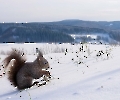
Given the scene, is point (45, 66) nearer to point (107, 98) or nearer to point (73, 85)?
point (73, 85)

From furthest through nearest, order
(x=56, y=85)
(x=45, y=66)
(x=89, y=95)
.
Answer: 1. (x=45, y=66)
2. (x=56, y=85)
3. (x=89, y=95)

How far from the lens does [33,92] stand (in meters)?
3.57

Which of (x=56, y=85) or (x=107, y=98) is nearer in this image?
(x=107, y=98)

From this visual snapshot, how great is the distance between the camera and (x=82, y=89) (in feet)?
10.7

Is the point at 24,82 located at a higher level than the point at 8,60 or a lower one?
lower

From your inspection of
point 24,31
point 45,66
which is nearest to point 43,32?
point 24,31

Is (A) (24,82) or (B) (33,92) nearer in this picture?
(B) (33,92)

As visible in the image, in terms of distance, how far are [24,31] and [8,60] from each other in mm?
72673

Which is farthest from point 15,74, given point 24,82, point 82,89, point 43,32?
point 43,32

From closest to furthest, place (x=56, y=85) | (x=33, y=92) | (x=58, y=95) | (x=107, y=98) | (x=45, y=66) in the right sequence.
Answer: (x=107, y=98) < (x=58, y=95) < (x=33, y=92) < (x=56, y=85) < (x=45, y=66)

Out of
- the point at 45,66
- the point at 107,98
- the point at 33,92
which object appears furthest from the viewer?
the point at 45,66

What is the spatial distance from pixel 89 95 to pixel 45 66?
1.29 meters

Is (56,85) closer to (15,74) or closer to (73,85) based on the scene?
(73,85)

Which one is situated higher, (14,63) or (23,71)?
(14,63)
